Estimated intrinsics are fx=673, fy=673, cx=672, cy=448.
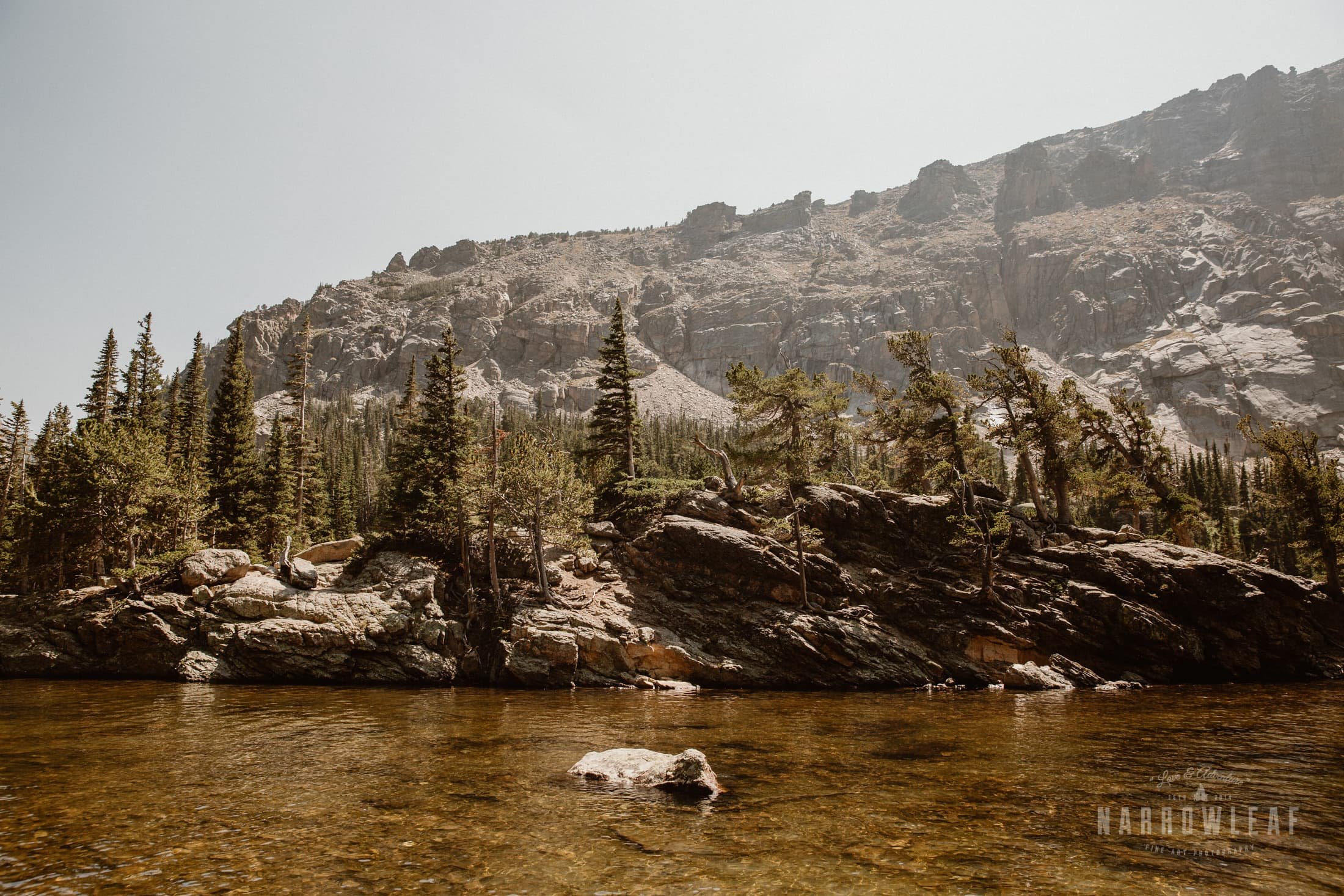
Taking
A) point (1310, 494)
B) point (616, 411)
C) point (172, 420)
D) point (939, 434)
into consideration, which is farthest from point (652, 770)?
point (172, 420)

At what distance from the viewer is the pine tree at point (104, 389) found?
49.2 metres

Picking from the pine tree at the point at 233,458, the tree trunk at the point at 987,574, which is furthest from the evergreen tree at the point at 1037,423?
the pine tree at the point at 233,458

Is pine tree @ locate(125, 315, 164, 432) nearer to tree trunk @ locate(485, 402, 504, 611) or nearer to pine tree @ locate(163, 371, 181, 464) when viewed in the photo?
pine tree @ locate(163, 371, 181, 464)

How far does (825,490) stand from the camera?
39969mm

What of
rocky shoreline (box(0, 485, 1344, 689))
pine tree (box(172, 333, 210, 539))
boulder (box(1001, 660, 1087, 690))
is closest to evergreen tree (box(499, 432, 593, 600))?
rocky shoreline (box(0, 485, 1344, 689))

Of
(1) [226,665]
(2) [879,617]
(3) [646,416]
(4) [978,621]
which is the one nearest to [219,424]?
(1) [226,665]

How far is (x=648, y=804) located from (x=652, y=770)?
1422 mm

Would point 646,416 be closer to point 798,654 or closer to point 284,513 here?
point 284,513

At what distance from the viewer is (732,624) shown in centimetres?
3434

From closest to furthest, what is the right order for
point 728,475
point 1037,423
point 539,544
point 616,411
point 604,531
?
1. point 539,544
2. point 1037,423
3. point 604,531
4. point 728,475
5. point 616,411

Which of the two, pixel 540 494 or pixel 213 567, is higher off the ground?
pixel 540 494

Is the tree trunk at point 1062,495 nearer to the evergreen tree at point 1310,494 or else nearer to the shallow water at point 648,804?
the evergreen tree at point 1310,494

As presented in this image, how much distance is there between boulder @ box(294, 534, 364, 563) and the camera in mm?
39375

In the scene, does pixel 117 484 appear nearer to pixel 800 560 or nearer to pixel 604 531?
pixel 604 531
